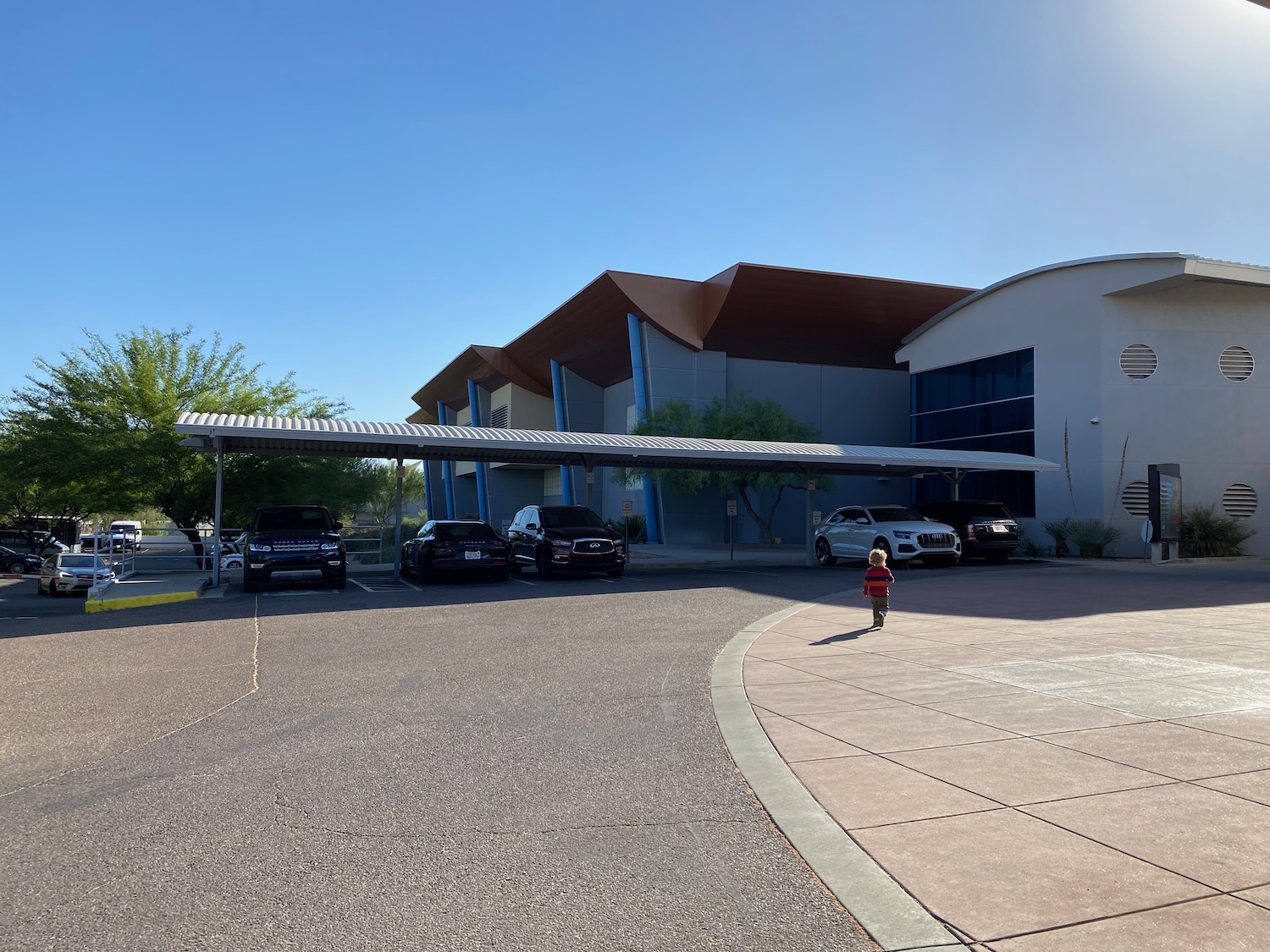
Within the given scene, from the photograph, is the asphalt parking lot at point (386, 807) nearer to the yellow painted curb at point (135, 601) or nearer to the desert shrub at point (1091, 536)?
the yellow painted curb at point (135, 601)

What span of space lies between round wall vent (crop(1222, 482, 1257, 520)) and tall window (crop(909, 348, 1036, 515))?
546 centimetres

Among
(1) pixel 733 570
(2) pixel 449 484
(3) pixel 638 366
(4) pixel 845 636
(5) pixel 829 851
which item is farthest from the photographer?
(2) pixel 449 484

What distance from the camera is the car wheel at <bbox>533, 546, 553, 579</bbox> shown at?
21078 millimetres

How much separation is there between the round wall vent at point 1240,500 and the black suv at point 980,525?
27.8 feet

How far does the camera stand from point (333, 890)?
3.99 meters

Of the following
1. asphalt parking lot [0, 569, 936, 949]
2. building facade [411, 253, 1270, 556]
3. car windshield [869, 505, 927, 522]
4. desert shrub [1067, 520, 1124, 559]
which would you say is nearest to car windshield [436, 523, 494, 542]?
building facade [411, 253, 1270, 556]

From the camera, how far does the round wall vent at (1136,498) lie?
28.9m

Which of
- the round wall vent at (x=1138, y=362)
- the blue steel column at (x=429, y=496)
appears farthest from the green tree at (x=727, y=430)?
the blue steel column at (x=429, y=496)

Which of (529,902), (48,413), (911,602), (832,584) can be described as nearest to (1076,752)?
(529,902)

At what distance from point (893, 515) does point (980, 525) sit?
254 centimetres

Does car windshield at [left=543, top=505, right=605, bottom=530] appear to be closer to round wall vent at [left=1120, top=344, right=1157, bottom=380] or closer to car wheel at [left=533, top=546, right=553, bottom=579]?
car wheel at [left=533, top=546, right=553, bottom=579]

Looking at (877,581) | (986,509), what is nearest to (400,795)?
(877,581)

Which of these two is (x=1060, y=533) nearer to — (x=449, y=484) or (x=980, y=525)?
(x=980, y=525)

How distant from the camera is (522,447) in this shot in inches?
841
